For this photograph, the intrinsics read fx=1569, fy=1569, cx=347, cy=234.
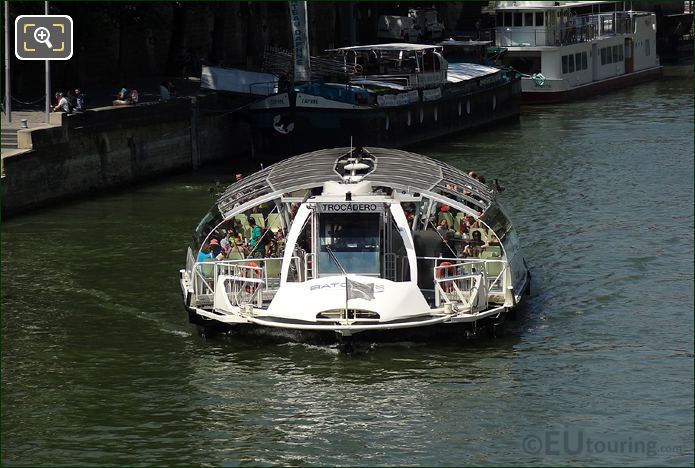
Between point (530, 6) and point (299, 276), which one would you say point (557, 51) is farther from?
point (299, 276)

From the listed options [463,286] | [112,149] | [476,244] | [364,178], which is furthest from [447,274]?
[112,149]

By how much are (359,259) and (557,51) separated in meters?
50.4

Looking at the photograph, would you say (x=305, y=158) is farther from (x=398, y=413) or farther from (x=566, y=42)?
(x=566, y=42)

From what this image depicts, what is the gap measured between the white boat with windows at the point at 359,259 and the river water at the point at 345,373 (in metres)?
0.74

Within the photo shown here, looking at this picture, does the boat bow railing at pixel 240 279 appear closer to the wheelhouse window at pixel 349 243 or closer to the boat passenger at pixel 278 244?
the boat passenger at pixel 278 244

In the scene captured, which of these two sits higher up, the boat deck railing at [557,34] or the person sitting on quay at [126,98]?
the boat deck railing at [557,34]

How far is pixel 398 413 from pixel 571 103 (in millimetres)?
52673

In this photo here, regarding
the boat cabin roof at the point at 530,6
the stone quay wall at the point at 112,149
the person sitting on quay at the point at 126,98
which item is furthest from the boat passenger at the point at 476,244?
the boat cabin roof at the point at 530,6

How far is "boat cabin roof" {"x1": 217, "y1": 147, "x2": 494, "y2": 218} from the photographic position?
93.9ft

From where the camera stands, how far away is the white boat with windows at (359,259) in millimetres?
26625

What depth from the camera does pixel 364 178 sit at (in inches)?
1129

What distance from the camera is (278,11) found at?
80.1 metres

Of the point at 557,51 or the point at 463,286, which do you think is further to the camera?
the point at 557,51

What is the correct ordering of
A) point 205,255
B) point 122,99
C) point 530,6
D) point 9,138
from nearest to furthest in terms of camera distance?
point 205,255 → point 9,138 → point 122,99 → point 530,6
